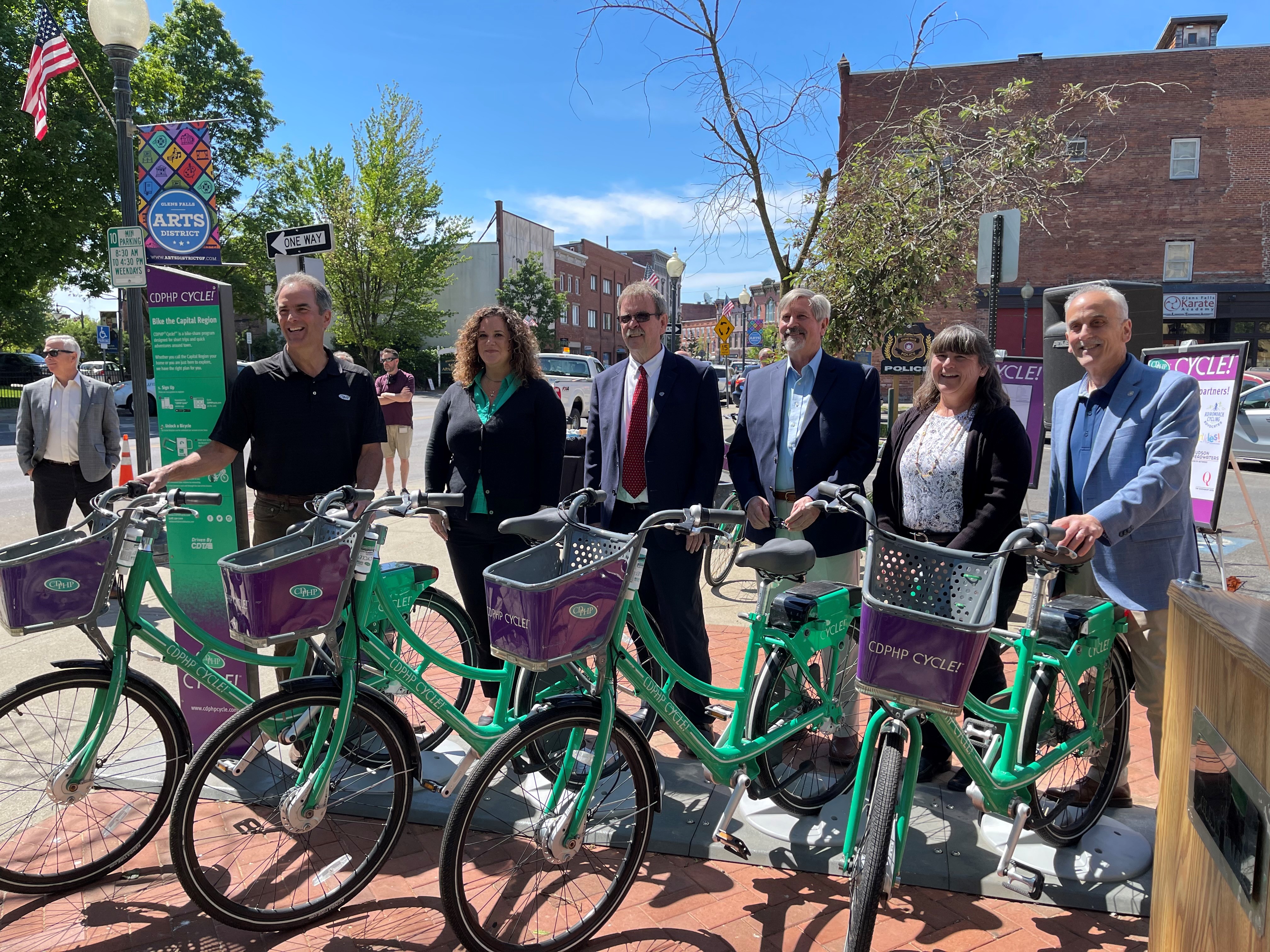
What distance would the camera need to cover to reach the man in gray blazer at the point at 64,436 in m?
6.36

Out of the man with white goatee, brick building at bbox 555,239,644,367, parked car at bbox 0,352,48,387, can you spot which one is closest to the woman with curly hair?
the man with white goatee

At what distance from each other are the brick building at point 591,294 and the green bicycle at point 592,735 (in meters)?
58.3

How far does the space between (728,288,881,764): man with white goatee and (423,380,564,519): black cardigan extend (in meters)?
0.84

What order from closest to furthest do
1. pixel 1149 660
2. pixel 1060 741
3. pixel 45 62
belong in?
1. pixel 1060 741
2. pixel 1149 660
3. pixel 45 62

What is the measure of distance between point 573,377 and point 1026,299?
11238 millimetres

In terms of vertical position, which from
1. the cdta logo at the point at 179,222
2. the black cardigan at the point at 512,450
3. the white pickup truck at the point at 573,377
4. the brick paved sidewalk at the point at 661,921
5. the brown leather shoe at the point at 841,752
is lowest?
the brick paved sidewalk at the point at 661,921

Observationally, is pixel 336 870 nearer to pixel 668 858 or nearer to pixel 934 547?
pixel 668 858

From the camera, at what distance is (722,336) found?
78.7 ft

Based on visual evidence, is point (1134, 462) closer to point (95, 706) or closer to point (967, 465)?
point (967, 465)

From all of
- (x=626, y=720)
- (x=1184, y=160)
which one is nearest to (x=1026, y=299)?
(x=1184, y=160)

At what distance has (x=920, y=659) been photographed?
225cm

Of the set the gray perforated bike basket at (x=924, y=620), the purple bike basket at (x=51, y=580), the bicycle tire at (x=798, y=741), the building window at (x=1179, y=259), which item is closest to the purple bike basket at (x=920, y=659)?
the gray perforated bike basket at (x=924, y=620)

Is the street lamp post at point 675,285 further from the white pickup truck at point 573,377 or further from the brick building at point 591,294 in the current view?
the brick building at point 591,294

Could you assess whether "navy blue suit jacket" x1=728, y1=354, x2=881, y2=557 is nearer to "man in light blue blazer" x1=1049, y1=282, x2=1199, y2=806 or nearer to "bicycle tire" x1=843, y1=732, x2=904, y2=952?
"man in light blue blazer" x1=1049, y1=282, x2=1199, y2=806
